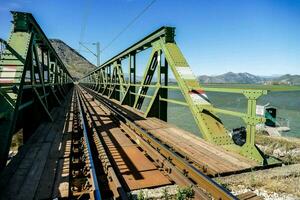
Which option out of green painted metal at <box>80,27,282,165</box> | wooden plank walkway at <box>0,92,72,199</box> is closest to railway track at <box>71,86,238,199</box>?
wooden plank walkway at <box>0,92,72,199</box>

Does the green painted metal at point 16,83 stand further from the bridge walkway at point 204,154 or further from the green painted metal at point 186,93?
the green painted metal at point 186,93

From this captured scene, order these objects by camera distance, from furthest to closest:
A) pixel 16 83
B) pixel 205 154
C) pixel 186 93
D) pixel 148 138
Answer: pixel 186 93 → pixel 148 138 → pixel 16 83 → pixel 205 154

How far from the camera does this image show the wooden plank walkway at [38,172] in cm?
376

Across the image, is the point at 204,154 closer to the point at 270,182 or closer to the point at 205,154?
the point at 205,154

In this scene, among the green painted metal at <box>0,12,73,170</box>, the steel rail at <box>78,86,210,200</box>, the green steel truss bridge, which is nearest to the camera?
the steel rail at <box>78,86,210,200</box>

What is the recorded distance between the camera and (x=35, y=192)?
12.3 ft

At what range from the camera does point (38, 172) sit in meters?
4.51

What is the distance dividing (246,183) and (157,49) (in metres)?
6.77

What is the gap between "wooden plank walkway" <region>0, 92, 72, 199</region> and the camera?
3762mm

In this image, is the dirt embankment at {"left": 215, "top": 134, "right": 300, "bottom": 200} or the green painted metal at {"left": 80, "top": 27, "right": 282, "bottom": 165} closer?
the dirt embankment at {"left": 215, "top": 134, "right": 300, "bottom": 200}

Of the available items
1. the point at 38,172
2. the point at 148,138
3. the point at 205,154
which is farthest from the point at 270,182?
the point at 38,172

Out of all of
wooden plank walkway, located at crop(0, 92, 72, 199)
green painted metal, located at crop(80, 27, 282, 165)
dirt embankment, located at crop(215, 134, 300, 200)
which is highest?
green painted metal, located at crop(80, 27, 282, 165)

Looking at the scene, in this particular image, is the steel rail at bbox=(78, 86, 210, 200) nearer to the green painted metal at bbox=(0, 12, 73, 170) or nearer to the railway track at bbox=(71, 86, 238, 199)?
the railway track at bbox=(71, 86, 238, 199)

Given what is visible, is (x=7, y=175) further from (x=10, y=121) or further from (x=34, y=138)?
(x=34, y=138)
